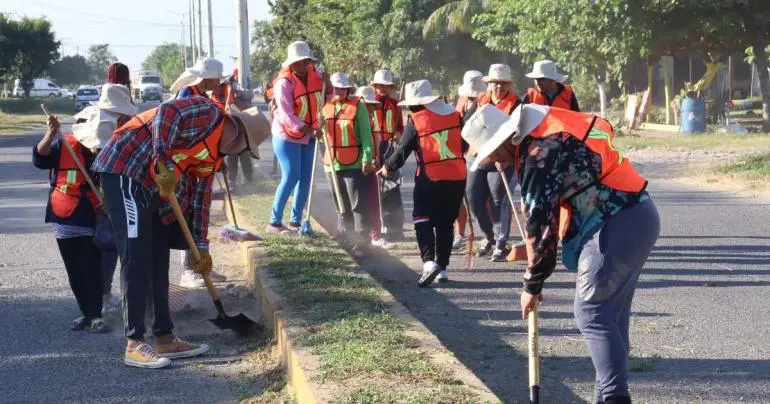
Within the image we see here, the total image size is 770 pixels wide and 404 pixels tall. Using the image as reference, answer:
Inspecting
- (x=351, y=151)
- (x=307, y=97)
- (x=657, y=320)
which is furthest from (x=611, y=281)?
(x=307, y=97)

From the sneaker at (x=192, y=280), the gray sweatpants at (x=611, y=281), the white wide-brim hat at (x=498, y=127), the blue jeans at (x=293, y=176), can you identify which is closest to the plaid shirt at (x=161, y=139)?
the white wide-brim hat at (x=498, y=127)

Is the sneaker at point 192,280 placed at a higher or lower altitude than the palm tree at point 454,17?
lower

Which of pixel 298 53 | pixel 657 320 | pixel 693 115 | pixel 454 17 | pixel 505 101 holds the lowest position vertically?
pixel 657 320

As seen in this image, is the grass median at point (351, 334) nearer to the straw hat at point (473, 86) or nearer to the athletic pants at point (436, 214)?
the athletic pants at point (436, 214)

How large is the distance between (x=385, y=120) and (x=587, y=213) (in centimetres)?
657

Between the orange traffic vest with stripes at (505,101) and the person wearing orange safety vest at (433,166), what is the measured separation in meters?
0.96

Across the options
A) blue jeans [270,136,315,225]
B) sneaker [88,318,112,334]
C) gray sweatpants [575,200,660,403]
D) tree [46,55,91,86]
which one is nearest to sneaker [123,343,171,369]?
sneaker [88,318,112,334]

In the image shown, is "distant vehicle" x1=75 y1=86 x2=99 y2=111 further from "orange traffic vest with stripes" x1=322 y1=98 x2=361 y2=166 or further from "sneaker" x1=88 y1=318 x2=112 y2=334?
"sneaker" x1=88 y1=318 x2=112 y2=334

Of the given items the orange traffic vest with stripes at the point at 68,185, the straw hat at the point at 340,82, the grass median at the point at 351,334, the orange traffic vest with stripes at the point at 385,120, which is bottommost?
the grass median at the point at 351,334

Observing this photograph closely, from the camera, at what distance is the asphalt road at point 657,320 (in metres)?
5.84

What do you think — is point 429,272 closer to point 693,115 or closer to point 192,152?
point 192,152

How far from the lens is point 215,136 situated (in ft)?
20.4

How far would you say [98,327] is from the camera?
7.18 m

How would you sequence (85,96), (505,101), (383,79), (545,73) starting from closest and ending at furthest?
(545,73)
(505,101)
(383,79)
(85,96)
